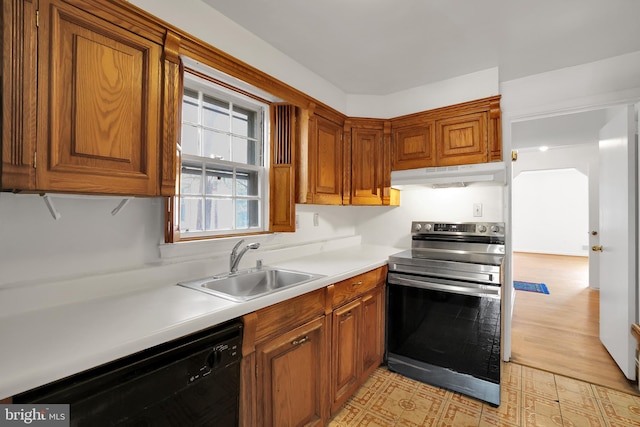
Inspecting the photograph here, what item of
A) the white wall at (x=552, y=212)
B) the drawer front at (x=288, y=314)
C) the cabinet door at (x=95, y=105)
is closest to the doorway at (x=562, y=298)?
the white wall at (x=552, y=212)

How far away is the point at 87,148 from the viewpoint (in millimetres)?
1091

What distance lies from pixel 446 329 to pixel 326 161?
1.57 m

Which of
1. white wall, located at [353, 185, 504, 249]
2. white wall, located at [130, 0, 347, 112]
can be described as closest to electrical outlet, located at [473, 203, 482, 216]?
white wall, located at [353, 185, 504, 249]

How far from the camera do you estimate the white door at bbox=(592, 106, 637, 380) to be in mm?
2137

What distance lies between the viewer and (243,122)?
220 centimetres

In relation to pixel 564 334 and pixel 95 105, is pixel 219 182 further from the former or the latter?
pixel 564 334

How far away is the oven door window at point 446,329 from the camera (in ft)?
6.52

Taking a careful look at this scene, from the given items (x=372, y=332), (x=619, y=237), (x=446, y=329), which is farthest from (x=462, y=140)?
(x=372, y=332)

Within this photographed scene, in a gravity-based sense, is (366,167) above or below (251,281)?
above

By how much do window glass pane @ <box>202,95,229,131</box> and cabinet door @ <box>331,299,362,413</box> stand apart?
4.79 feet

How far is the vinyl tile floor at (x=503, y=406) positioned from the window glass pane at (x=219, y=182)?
5.37 feet

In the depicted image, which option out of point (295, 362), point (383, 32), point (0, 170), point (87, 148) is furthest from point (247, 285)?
point (383, 32)

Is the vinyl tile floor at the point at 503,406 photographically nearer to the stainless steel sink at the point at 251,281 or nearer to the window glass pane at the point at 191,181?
the stainless steel sink at the point at 251,281

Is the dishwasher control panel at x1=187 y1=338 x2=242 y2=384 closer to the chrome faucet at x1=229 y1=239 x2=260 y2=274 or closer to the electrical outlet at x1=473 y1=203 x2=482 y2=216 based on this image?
the chrome faucet at x1=229 y1=239 x2=260 y2=274
